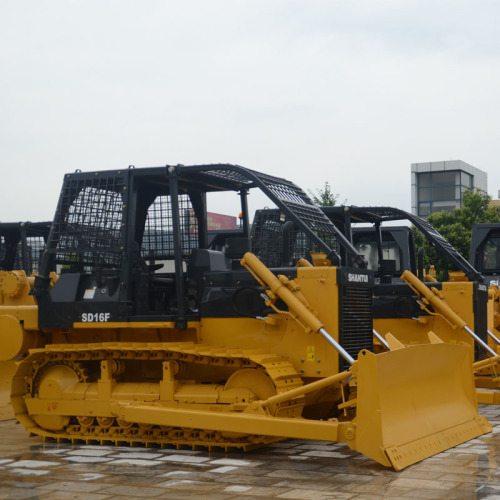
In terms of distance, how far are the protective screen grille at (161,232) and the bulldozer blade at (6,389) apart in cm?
295

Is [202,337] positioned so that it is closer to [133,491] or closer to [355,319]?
[355,319]

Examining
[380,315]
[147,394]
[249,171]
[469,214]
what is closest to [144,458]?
[147,394]

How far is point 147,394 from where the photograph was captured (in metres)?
9.58

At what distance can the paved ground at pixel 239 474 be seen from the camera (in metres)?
7.26

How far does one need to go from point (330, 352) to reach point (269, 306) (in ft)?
2.60

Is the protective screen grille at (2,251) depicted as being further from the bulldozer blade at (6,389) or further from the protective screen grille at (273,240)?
the protective screen grille at (273,240)

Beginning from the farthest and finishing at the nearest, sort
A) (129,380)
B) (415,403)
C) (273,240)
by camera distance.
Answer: (273,240) → (129,380) → (415,403)

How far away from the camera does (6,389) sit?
12.1 m

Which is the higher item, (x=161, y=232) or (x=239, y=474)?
(x=161, y=232)

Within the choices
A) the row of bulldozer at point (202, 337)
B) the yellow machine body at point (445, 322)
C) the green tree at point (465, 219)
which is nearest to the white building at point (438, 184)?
the green tree at point (465, 219)

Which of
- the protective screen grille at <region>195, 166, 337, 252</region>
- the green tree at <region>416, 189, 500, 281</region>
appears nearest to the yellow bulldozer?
the protective screen grille at <region>195, 166, 337, 252</region>

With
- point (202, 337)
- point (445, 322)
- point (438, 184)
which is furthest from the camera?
point (438, 184)

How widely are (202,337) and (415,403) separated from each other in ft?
7.96

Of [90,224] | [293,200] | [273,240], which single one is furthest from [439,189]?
[90,224]
